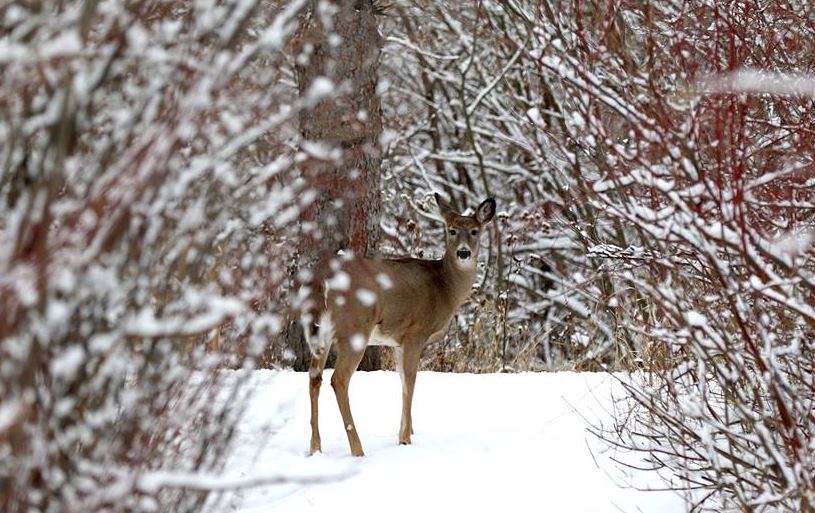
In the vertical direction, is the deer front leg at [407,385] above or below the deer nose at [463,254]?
below

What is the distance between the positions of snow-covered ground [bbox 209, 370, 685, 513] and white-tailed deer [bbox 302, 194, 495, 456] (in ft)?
1.08

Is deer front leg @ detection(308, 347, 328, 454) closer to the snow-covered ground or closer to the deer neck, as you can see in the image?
the snow-covered ground

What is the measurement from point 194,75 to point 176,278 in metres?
0.69

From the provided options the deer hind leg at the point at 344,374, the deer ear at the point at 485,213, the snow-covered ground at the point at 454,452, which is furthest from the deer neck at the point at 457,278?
the deer hind leg at the point at 344,374

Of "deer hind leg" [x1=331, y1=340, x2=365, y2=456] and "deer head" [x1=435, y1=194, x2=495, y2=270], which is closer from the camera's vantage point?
"deer hind leg" [x1=331, y1=340, x2=365, y2=456]

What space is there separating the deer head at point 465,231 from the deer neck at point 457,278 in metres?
0.02

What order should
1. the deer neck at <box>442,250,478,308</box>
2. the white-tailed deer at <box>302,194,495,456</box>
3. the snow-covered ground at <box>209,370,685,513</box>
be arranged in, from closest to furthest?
1. the snow-covered ground at <box>209,370,685,513</box>
2. the white-tailed deer at <box>302,194,495,456</box>
3. the deer neck at <box>442,250,478,308</box>

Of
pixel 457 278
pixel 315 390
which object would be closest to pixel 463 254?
pixel 457 278

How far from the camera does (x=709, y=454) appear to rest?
445cm

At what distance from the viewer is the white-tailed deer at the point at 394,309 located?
7312mm

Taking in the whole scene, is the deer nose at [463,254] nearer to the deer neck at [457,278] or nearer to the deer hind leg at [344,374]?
the deer neck at [457,278]

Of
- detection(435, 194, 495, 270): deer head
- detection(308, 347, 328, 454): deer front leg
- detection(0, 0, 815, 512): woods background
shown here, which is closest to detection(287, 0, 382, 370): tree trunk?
detection(435, 194, 495, 270): deer head

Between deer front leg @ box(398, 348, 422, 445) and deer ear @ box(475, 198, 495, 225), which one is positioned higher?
deer ear @ box(475, 198, 495, 225)

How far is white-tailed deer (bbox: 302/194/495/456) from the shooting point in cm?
731
